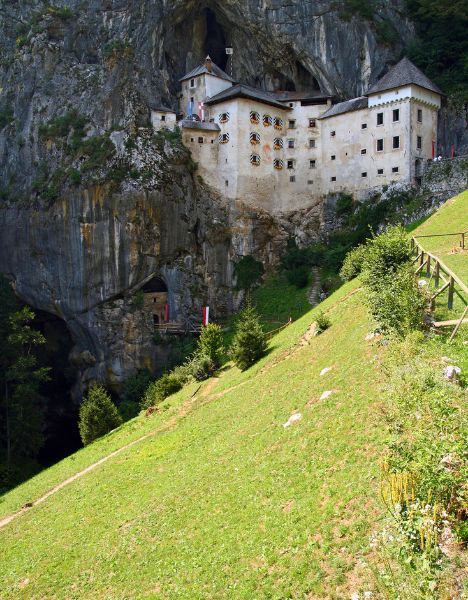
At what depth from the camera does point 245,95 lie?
56094mm

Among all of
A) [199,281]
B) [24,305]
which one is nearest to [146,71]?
[199,281]

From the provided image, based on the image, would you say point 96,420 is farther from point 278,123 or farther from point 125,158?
point 278,123

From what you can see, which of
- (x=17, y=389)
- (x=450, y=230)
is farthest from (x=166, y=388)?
(x=450, y=230)

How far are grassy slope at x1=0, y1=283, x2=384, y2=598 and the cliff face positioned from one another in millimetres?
28624

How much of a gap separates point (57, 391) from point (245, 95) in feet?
106

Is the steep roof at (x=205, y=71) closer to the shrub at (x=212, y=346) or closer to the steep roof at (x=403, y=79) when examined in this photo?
the steep roof at (x=403, y=79)

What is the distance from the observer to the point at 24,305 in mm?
60969

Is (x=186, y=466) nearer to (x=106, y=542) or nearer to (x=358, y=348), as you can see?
(x=106, y=542)

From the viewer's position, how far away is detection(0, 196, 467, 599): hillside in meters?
13.3

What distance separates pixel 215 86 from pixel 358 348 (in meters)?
41.8

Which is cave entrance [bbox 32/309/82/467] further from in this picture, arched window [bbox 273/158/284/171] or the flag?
arched window [bbox 273/158/284/171]

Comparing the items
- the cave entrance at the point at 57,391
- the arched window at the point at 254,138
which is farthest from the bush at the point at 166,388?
the arched window at the point at 254,138

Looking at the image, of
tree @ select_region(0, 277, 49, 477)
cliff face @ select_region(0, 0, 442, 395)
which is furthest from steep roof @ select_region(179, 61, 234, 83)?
tree @ select_region(0, 277, 49, 477)

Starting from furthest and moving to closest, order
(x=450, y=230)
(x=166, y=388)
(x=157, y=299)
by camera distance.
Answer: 1. (x=157, y=299)
2. (x=166, y=388)
3. (x=450, y=230)
